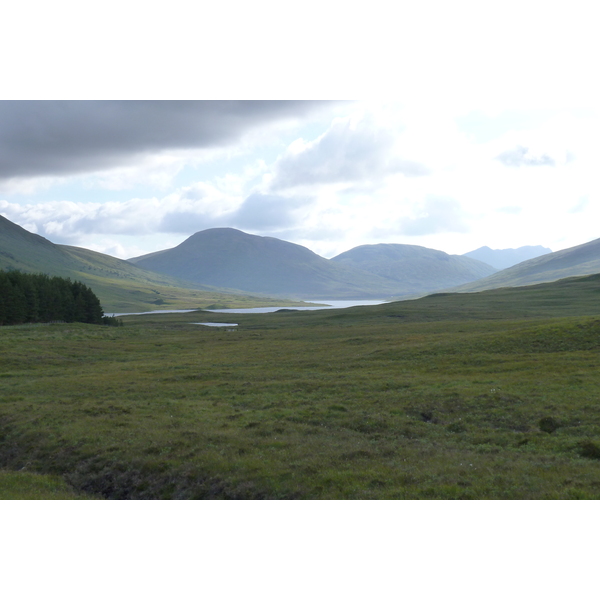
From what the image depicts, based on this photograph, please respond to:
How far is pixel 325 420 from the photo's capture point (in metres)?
28.1

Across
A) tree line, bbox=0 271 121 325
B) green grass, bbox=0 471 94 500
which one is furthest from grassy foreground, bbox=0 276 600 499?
tree line, bbox=0 271 121 325

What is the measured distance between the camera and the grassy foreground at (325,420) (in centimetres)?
1867

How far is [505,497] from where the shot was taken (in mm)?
16078

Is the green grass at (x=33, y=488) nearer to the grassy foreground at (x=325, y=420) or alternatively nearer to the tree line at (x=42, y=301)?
the grassy foreground at (x=325, y=420)

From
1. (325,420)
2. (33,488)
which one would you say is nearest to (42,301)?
(33,488)

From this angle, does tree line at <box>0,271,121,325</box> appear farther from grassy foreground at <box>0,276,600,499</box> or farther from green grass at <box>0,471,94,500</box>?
Answer: green grass at <box>0,471,94,500</box>

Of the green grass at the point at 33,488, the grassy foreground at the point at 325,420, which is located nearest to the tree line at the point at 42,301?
the grassy foreground at the point at 325,420

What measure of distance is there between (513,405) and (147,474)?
21661mm

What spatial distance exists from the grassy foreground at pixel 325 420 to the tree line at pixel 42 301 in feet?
153

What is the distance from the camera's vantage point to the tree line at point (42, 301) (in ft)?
310

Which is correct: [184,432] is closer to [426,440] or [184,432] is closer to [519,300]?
[426,440]

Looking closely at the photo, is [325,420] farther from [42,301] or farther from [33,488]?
[42,301]

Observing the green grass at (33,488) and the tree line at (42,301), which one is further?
the tree line at (42,301)

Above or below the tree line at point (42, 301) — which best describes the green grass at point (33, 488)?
below
